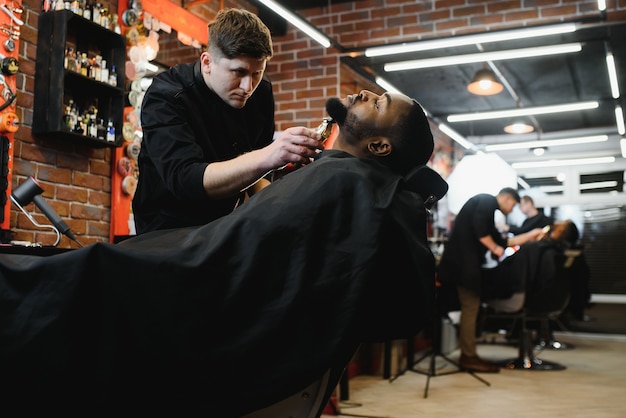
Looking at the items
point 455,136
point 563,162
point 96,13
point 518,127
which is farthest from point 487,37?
point 563,162

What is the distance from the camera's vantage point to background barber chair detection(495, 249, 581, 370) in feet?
16.5

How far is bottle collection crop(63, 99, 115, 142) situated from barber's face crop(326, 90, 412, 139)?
5.69 feet

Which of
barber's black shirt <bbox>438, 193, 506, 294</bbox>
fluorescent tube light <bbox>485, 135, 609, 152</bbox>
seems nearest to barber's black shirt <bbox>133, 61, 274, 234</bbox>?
barber's black shirt <bbox>438, 193, 506, 294</bbox>

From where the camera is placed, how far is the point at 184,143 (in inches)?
60.5

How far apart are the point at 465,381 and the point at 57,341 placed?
13.1ft

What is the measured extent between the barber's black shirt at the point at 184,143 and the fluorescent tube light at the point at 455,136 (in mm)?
6181

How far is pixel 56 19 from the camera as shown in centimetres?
278

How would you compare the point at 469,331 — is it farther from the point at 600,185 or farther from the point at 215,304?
the point at 600,185

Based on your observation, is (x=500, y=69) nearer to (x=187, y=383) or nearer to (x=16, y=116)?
(x=16, y=116)

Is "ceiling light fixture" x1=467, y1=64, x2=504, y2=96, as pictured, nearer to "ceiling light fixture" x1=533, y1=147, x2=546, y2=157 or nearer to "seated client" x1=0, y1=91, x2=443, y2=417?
"ceiling light fixture" x1=533, y1=147, x2=546, y2=157

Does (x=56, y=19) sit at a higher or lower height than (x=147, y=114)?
higher

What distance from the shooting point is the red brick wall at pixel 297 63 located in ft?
9.11

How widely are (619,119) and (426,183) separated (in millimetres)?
8058

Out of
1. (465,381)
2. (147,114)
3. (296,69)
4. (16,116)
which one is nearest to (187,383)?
(147,114)
